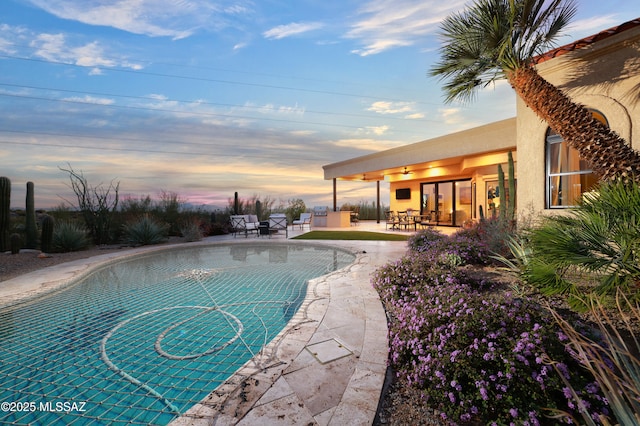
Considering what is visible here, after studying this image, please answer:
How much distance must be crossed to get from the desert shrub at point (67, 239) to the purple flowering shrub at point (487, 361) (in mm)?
10499

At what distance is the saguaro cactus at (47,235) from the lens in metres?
8.53

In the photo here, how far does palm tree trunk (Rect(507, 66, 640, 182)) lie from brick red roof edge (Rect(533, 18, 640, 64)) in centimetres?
123

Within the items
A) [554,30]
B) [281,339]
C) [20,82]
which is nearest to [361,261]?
[281,339]

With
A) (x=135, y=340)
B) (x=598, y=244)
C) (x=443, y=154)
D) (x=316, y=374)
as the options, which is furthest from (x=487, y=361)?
(x=443, y=154)

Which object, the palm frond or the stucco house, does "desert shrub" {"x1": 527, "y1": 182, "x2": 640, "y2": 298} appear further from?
the palm frond

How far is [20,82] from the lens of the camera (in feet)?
31.0

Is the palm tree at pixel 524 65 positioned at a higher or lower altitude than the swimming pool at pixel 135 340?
higher

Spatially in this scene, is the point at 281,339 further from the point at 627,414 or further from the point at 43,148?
the point at 43,148

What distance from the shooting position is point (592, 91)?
538 centimetres

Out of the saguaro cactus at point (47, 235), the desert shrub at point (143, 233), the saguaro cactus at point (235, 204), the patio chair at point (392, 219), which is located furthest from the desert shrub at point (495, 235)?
the saguaro cactus at point (235, 204)

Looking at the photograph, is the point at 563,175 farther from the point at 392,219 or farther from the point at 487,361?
the point at 392,219

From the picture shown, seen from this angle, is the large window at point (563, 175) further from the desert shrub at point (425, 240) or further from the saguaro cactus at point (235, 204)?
the saguaro cactus at point (235, 204)

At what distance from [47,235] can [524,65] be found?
1252cm

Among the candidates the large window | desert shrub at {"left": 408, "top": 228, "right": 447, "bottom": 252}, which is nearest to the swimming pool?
desert shrub at {"left": 408, "top": 228, "right": 447, "bottom": 252}
